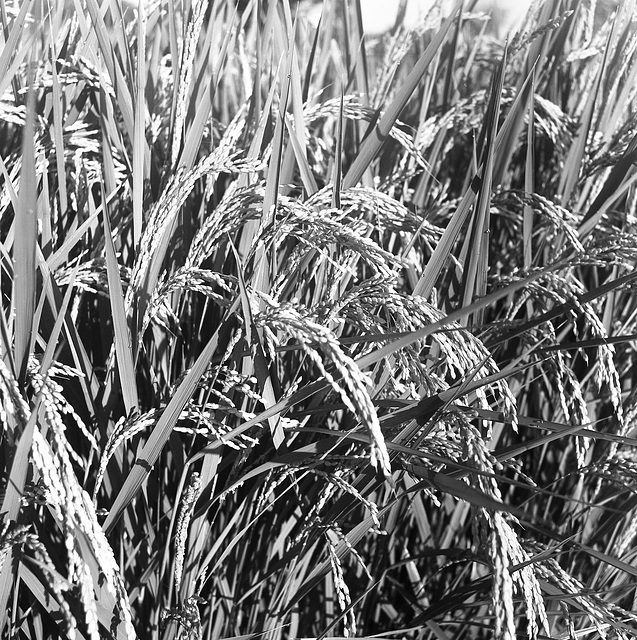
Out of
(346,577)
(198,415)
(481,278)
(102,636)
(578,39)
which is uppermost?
(578,39)

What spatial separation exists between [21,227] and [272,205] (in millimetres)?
382

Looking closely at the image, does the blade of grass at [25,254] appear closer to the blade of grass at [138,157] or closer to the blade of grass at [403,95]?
the blade of grass at [138,157]

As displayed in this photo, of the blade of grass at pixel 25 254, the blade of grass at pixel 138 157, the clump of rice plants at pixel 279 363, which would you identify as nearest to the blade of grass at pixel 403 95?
the clump of rice plants at pixel 279 363

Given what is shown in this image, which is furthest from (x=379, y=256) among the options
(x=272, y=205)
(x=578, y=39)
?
(x=578, y=39)

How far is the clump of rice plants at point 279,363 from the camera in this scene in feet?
2.76

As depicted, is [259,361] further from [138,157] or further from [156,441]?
[138,157]

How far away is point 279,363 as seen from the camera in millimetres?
1225

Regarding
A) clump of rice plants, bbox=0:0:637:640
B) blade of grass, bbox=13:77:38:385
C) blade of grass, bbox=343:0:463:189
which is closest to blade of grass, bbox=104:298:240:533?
clump of rice plants, bbox=0:0:637:640

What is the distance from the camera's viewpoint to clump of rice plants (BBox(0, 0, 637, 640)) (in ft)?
2.76

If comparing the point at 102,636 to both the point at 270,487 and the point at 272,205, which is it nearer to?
the point at 270,487

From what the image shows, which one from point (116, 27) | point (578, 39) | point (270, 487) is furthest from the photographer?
point (578, 39)

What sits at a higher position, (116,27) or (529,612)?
(116,27)

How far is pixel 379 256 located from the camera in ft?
2.94

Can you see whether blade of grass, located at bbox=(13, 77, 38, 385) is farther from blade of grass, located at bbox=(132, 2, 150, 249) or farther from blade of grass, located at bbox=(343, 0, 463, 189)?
blade of grass, located at bbox=(343, 0, 463, 189)
